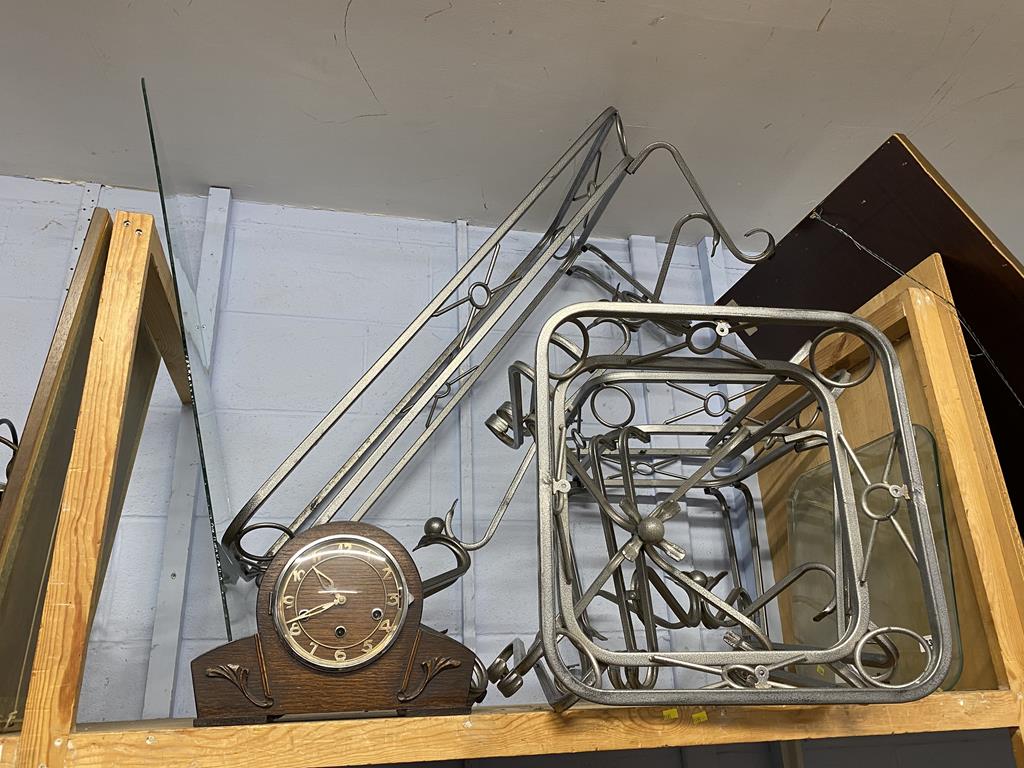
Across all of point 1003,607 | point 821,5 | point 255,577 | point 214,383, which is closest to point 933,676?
point 1003,607

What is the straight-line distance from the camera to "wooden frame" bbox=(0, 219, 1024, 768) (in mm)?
637

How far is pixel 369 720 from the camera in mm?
687

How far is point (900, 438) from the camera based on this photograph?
0.78 meters

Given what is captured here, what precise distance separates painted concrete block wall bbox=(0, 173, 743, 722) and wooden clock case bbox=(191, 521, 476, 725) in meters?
0.39

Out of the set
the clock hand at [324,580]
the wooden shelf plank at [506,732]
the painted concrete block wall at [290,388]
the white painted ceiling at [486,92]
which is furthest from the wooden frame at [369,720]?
the white painted ceiling at [486,92]

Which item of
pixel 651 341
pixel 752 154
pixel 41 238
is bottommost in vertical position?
pixel 651 341

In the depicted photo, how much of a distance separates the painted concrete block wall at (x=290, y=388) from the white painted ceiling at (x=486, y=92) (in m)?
0.07

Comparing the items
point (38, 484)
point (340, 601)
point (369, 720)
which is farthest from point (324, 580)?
point (38, 484)

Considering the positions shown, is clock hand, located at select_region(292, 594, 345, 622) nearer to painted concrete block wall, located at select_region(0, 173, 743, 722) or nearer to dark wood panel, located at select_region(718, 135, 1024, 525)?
painted concrete block wall, located at select_region(0, 173, 743, 722)

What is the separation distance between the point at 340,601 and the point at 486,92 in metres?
0.82

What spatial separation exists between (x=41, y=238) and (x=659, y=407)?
41.8 inches

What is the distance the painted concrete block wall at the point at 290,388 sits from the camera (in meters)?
1.15

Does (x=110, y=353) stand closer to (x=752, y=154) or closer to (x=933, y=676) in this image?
(x=933, y=676)

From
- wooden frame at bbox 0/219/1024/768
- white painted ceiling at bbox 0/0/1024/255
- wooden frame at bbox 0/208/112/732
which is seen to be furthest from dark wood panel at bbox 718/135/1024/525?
wooden frame at bbox 0/208/112/732
